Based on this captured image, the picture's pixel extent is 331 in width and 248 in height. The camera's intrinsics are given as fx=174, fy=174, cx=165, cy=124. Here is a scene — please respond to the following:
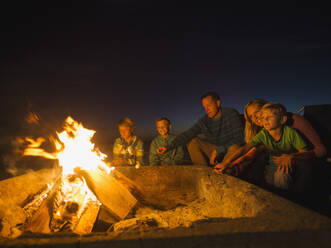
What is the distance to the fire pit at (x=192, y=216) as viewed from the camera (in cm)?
118

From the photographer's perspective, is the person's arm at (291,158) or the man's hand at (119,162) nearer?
the person's arm at (291,158)

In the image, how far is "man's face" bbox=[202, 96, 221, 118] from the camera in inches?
163

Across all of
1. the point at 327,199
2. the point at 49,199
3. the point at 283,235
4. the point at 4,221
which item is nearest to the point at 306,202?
the point at 327,199

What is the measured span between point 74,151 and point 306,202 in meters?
3.48

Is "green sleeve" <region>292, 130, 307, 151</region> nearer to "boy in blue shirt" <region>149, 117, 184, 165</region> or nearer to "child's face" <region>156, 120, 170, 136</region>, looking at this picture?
"boy in blue shirt" <region>149, 117, 184, 165</region>

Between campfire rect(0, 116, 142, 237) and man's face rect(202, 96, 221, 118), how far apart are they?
242 centimetres

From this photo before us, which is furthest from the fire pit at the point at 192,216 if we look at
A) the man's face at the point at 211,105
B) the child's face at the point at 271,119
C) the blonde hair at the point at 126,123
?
the blonde hair at the point at 126,123

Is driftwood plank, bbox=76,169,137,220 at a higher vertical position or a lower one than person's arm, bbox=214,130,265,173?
lower

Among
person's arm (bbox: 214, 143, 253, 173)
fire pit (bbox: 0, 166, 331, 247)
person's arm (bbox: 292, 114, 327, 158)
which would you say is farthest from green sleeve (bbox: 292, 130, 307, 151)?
fire pit (bbox: 0, 166, 331, 247)

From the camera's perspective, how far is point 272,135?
8.96ft

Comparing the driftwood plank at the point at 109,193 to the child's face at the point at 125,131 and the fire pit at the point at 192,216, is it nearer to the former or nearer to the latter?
the fire pit at the point at 192,216

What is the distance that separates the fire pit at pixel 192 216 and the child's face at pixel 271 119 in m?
1.02

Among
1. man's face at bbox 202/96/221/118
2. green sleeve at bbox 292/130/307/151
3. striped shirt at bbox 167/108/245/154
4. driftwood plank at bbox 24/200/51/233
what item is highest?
man's face at bbox 202/96/221/118

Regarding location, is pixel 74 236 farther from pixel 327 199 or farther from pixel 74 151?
pixel 327 199
